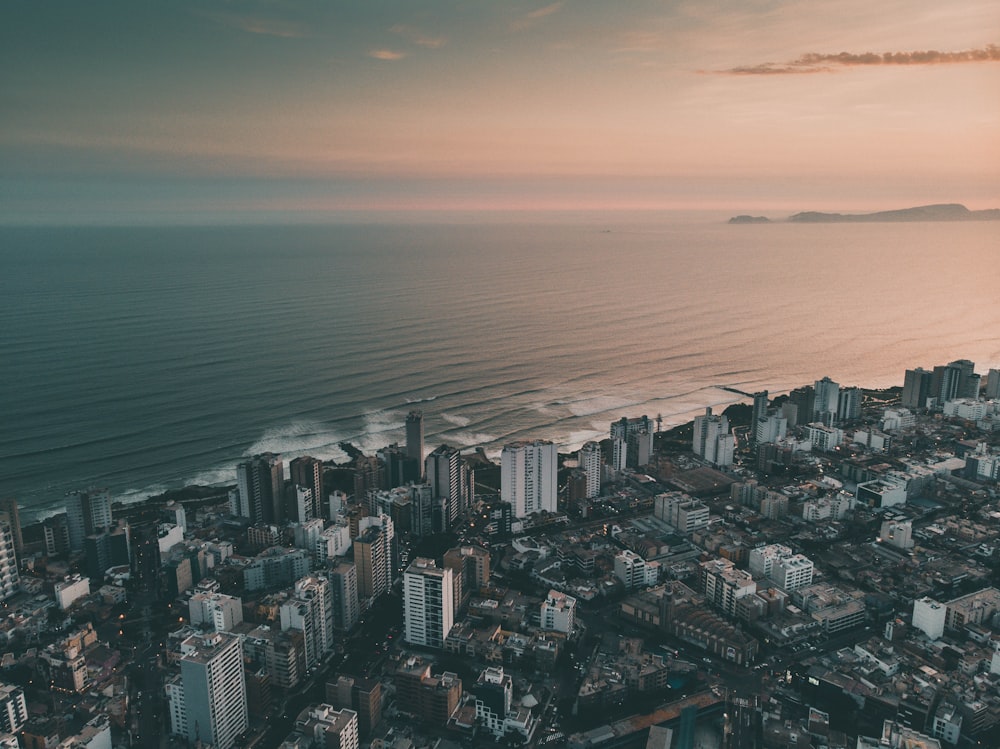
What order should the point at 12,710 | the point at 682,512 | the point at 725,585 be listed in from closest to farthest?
the point at 12,710 → the point at 725,585 → the point at 682,512

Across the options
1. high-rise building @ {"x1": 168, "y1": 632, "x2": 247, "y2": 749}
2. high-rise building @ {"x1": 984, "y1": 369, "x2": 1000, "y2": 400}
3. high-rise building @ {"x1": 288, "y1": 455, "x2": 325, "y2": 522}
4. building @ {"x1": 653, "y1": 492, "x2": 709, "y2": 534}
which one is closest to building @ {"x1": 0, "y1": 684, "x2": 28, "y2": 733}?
high-rise building @ {"x1": 168, "y1": 632, "x2": 247, "y2": 749}

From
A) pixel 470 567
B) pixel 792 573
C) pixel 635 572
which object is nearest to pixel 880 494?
pixel 792 573

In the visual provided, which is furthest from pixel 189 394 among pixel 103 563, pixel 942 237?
pixel 942 237

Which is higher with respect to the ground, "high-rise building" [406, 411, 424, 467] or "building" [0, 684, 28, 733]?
"high-rise building" [406, 411, 424, 467]

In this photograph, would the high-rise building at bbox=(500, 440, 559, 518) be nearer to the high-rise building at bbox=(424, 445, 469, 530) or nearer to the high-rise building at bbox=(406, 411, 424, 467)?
the high-rise building at bbox=(424, 445, 469, 530)

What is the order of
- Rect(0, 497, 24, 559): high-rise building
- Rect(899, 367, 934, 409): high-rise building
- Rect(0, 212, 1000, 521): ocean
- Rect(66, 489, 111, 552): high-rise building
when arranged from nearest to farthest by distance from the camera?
Rect(0, 497, 24, 559): high-rise building → Rect(66, 489, 111, 552): high-rise building → Rect(0, 212, 1000, 521): ocean → Rect(899, 367, 934, 409): high-rise building

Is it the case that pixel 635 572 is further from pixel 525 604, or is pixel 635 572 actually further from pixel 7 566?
pixel 7 566
